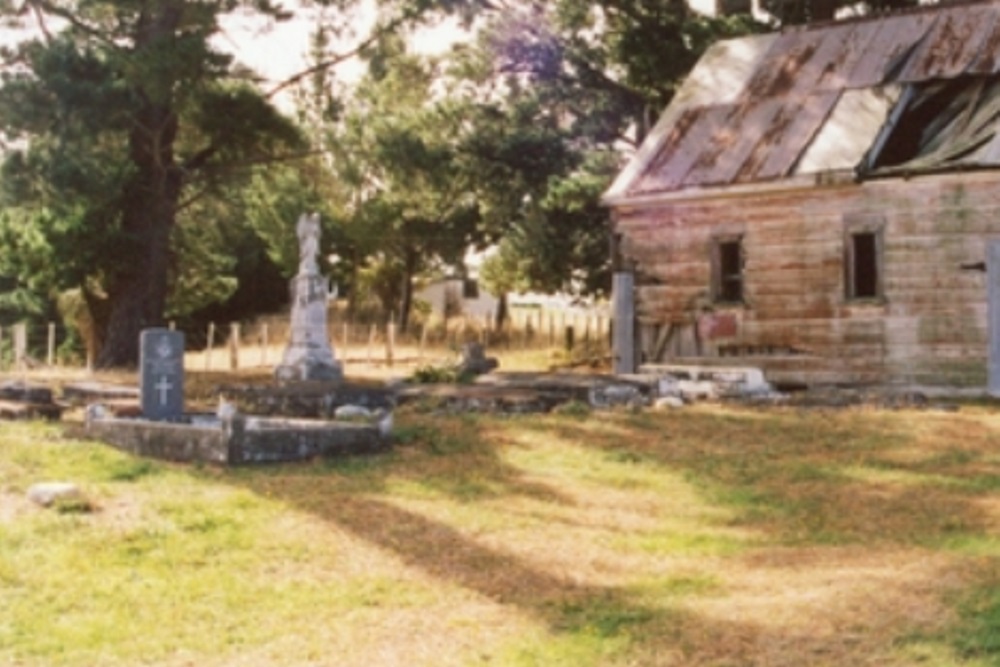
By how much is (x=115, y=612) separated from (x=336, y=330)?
39147 millimetres

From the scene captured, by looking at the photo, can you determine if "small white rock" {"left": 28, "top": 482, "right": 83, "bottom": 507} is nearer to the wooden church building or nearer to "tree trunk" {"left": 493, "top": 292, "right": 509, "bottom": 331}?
the wooden church building

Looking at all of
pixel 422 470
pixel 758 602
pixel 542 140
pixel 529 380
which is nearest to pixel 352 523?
pixel 422 470

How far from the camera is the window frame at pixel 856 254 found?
22.4 meters

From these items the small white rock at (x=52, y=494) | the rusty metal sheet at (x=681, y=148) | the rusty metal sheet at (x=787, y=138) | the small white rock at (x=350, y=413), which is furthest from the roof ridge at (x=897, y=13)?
the small white rock at (x=52, y=494)

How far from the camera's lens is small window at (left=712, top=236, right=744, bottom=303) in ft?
80.4

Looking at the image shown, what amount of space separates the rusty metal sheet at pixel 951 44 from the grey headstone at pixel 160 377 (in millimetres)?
14514

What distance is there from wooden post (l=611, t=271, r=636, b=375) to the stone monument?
6.44m

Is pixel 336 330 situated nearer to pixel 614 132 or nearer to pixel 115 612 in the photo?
pixel 614 132

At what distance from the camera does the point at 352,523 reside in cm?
1102

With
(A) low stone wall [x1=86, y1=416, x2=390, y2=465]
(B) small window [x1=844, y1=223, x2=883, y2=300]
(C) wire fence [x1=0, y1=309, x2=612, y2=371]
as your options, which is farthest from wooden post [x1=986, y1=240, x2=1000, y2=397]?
(C) wire fence [x1=0, y1=309, x2=612, y2=371]

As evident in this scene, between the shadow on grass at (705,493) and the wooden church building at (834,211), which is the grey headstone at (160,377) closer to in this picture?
the shadow on grass at (705,493)

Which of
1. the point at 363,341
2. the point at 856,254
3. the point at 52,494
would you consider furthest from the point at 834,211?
the point at 363,341

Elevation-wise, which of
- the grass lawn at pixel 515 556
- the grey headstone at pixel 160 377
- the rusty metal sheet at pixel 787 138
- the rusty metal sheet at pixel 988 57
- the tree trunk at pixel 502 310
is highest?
the rusty metal sheet at pixel 988 57

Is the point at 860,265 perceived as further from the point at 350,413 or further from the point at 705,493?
the point at 705,493
